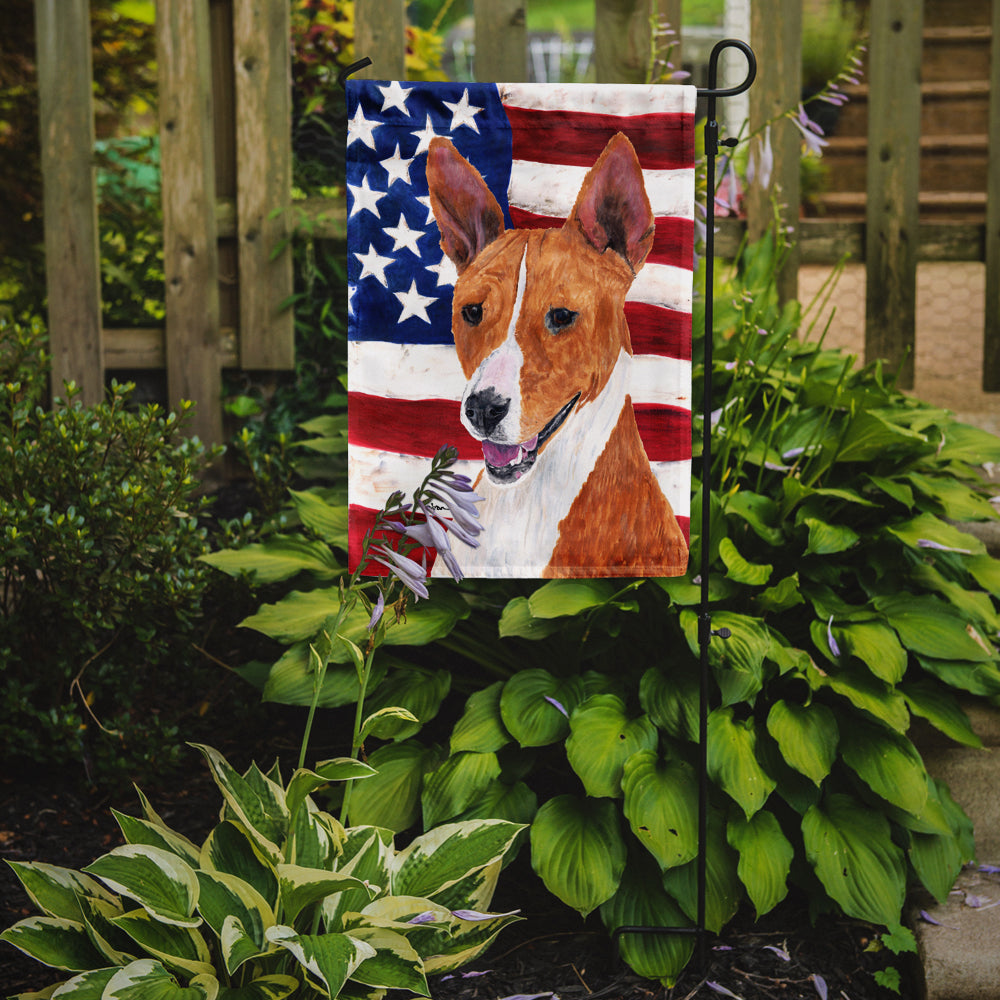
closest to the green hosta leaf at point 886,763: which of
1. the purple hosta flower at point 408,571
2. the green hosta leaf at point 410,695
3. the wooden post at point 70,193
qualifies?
the green hosta leaf at point 410,695

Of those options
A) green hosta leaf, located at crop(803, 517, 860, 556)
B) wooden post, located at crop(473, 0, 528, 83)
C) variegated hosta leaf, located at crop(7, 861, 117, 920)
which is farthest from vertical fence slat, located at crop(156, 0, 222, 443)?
green hosta leaf, located at crop(803, 517, 860, 556)

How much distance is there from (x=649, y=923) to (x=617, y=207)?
1442 millimetres

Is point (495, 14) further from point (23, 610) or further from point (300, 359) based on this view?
point (23, 610)

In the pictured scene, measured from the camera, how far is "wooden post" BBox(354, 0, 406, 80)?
10.6 feet

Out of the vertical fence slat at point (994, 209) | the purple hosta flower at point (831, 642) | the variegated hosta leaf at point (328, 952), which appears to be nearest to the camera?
the variegated hosta leaf at point (328, 952)

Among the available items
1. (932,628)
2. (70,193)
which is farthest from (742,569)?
(70,193)

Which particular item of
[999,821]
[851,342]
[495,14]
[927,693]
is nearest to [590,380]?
[927,693]

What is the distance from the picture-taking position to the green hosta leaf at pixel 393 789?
2098 millimetres

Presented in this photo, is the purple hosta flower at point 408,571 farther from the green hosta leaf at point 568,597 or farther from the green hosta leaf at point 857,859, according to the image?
the green hosta leaf at point 857,859

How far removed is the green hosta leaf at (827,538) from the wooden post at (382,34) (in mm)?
2035

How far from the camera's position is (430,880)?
1778mm

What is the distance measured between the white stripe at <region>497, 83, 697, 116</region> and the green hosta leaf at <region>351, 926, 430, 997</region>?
1538 millimetres

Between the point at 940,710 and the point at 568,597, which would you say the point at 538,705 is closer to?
the point at 568,597

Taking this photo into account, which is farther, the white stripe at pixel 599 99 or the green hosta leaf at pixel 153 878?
the white stripe at pixel 599 99
